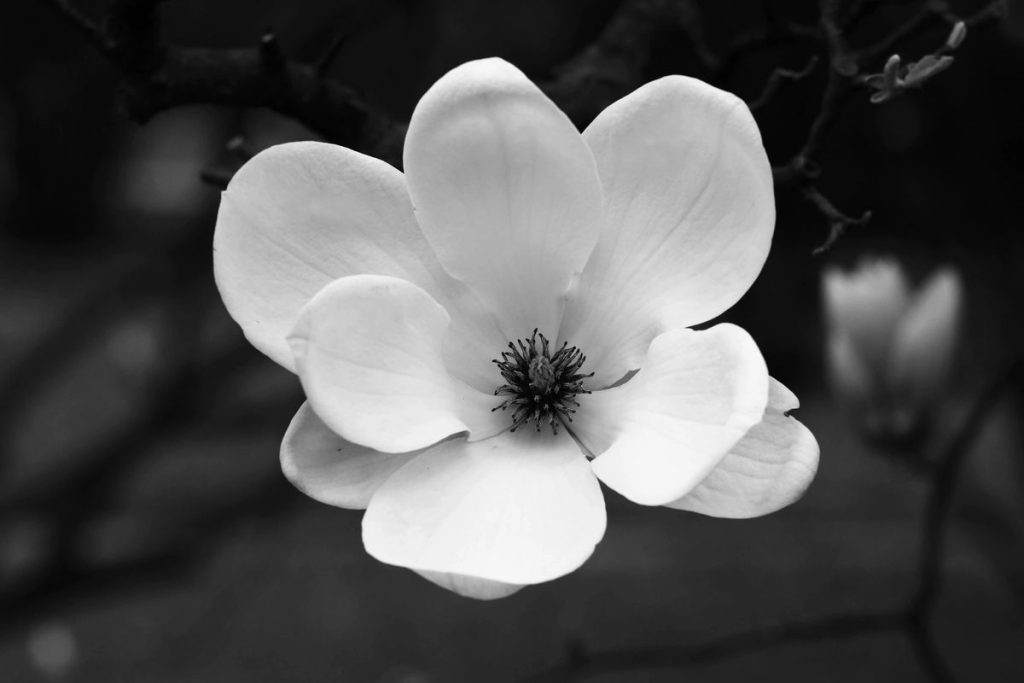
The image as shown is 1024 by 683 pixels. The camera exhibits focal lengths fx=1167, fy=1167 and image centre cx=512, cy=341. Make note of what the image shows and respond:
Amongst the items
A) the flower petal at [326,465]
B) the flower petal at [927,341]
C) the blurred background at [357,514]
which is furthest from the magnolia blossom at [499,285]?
the flower petal at [927,341]

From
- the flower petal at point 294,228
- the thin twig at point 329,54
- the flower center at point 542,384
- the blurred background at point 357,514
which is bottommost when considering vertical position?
the blurred background at point 357,514

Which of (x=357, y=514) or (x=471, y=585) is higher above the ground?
(x=471, y=585)

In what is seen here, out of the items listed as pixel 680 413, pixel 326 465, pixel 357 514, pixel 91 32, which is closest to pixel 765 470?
pixel 680 413

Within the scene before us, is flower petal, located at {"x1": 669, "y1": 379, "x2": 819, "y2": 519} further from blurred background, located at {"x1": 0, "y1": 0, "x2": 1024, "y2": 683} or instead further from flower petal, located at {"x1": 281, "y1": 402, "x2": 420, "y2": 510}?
blurred background, located at {"x1": 0, "y1": 0, "x2": 1024, "y2": 683}

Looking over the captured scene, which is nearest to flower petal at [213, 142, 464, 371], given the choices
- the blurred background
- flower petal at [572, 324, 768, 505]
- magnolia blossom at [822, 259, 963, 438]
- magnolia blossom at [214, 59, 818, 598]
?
magnolia blossom at [214, 59, 818, 598]

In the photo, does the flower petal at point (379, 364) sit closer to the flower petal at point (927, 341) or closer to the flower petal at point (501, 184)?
the flower petal at point (501, 184)

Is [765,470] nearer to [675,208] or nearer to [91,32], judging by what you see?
[675,208]
